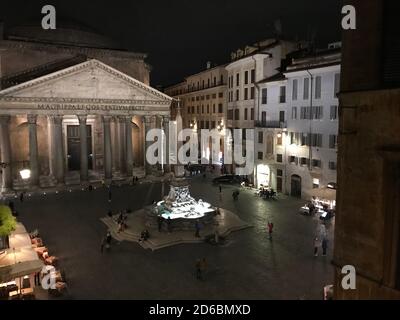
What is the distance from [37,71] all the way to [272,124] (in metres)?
28.6

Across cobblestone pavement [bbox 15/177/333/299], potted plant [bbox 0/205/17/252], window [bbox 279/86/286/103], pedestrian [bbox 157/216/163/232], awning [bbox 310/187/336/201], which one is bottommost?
cobblestone pavement [bbox 15/177/333/299]

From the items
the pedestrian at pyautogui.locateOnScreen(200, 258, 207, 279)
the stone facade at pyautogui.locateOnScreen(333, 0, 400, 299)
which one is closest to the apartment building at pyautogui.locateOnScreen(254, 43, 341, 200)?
the pedestrian at pyautogui.locateOnScreen(200, 258, 207, 279)

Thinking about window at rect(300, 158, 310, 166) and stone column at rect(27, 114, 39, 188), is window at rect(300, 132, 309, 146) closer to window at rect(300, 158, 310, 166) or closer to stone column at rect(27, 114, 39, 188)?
window at rect(300, 158, 310, 166)

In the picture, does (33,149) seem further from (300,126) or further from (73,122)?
(300,126)

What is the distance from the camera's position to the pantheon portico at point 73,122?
119 ft

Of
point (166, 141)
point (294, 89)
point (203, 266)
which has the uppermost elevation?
point (294, 89)

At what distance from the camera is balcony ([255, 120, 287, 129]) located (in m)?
34.3

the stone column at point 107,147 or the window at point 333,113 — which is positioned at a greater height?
the window at point 333,113

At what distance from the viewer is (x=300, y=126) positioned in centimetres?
3216

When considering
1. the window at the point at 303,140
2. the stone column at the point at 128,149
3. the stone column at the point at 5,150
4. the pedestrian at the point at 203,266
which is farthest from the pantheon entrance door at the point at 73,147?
the pedestrian at the point at 203,266

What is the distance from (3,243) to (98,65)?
90.7 feet


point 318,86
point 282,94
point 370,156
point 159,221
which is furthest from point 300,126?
point 370,156

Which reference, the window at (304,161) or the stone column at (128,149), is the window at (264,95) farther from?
the stone column at (128,149)
